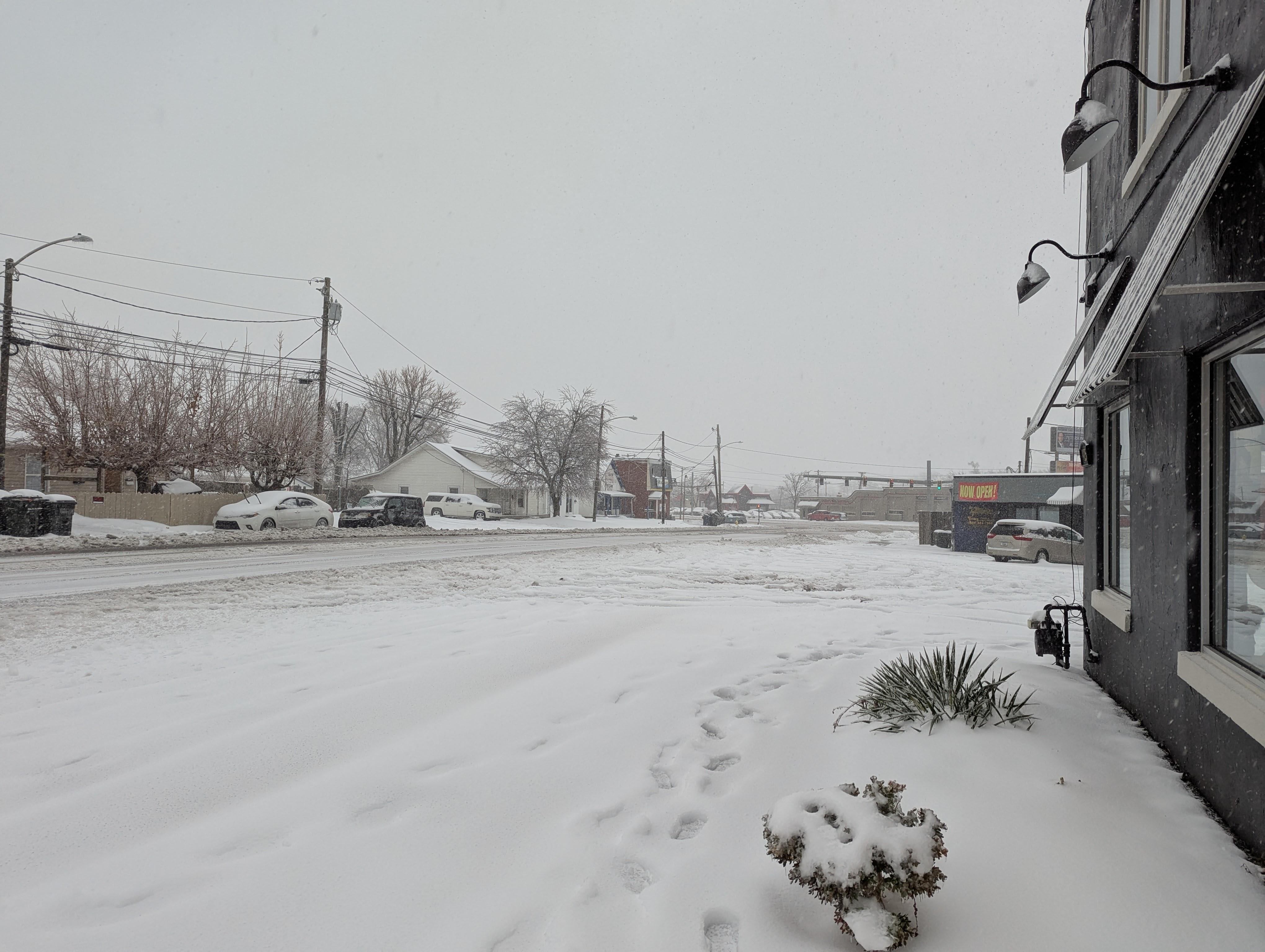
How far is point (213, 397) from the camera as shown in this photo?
91.8 feet

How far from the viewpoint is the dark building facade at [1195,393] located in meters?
2.89

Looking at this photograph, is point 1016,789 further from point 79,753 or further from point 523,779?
point 79,753

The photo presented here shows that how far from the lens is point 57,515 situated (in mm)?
18906

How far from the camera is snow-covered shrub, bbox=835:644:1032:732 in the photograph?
4.06m

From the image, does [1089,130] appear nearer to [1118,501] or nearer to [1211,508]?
[1211,508]

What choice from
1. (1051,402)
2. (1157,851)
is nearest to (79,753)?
(1157,851)

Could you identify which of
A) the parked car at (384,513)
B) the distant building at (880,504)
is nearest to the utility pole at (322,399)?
the parked car at (384,513)

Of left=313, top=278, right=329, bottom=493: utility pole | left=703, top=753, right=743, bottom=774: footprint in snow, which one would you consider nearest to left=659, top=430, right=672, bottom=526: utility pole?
left=313, top=278, right=329, bottom=493: utility pole

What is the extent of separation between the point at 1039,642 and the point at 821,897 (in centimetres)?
444

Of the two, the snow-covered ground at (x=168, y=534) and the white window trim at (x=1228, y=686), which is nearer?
the white window trim at (x=1228, y=686)

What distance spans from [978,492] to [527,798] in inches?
967

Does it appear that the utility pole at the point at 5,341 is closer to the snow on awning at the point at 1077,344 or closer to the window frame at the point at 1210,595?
the snow on awning at the point at 1077,344

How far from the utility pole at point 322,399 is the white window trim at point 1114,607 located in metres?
27.5

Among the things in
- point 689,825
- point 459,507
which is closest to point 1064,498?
point 689,825
